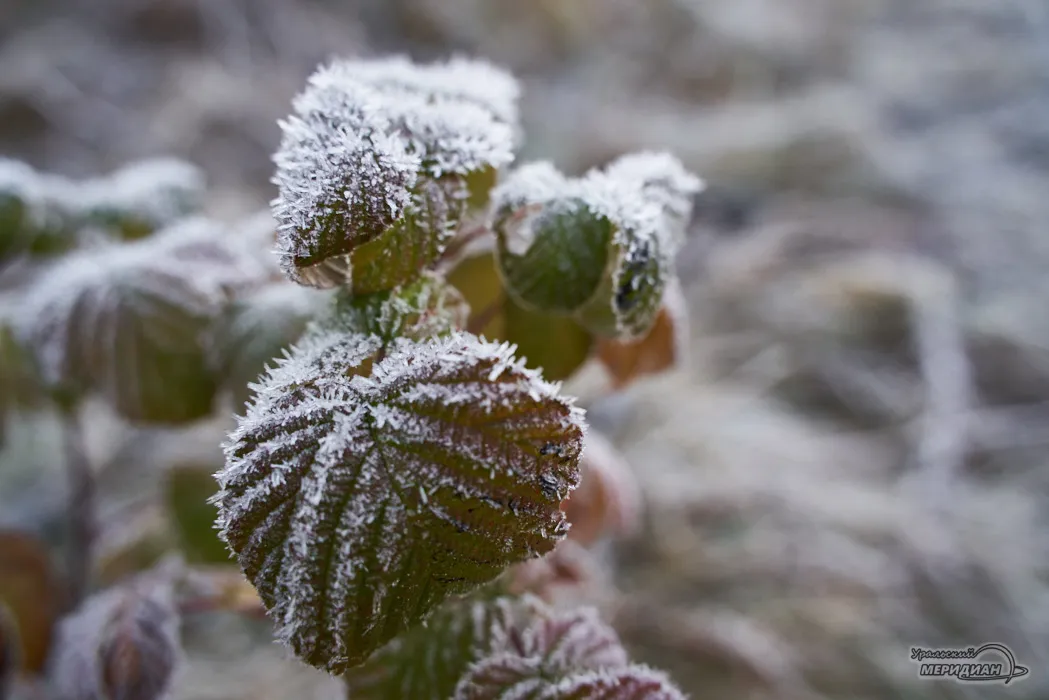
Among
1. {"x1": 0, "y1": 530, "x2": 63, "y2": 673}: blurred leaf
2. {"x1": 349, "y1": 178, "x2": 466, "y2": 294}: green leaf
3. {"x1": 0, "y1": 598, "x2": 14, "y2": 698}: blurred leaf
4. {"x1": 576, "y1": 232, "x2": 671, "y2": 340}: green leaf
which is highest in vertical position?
{"x1": 576, "y1": 232, "x2": 671, "y2": 340}: green leaf

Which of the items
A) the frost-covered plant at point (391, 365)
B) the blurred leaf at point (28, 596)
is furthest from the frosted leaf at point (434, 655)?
the blurred leaf at point (28, 596)

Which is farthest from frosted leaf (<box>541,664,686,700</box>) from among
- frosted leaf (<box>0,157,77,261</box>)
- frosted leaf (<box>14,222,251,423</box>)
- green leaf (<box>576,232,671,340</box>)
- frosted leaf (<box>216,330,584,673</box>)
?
frosted leaf (<box>0,157,77,261</box>)

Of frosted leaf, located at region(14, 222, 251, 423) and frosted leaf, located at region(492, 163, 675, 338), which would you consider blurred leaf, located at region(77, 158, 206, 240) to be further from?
frosted leaf, located at region(492, 163, 675, 338)

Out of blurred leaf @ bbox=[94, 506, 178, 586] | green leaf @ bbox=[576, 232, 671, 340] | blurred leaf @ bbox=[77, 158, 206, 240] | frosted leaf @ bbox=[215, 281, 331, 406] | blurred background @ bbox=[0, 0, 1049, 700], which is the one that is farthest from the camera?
blurred background @ bbox=[0, 0, 1049, 700]

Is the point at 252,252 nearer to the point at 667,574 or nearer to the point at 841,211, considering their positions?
the point at 667,574

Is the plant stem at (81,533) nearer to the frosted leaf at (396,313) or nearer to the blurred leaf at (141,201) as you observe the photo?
the blurred leaf at (141,201)

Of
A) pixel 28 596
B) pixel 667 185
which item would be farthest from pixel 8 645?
pixel 667 185

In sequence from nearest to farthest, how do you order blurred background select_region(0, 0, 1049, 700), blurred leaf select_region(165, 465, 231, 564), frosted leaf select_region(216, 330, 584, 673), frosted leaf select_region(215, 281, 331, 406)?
frosted leaf select_region(216, 330, 584, 673) < frosted leaf select_region(215, 281, 331, 406) < blurred leaf select_region(165, 465, 231, 564) < blurred background select_region(0, 0, 1049, 700)

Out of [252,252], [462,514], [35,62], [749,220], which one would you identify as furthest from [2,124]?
[462,514]
